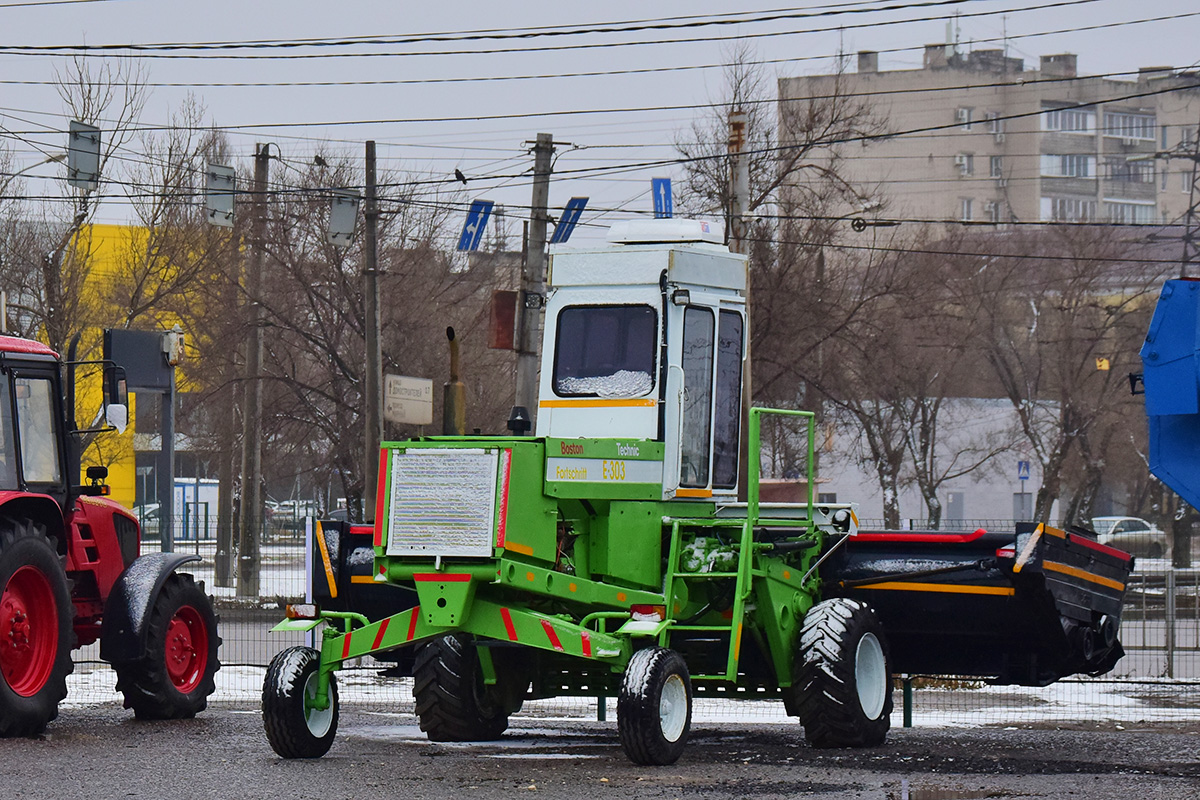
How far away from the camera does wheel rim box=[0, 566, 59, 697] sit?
11.4 meters

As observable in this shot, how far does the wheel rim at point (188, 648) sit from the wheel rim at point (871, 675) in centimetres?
541

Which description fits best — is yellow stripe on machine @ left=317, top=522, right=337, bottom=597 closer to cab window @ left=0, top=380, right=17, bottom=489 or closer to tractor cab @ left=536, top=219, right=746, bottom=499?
cab window @ left=0, top=380, right=17, bottom=489

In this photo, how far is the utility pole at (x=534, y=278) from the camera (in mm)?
25641

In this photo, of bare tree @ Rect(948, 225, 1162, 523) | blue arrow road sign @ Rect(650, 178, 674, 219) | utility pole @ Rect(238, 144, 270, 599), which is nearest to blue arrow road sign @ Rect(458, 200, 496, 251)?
blue arrow road sign @ Rect(650, 178, 674, 219)

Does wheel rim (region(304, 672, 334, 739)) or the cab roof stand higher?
the cab roof

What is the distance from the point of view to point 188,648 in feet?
44.3

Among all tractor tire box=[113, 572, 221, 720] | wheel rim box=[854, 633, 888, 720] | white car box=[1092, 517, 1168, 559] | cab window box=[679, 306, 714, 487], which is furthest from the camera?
white car box=[1092, 517, 1168, 559]

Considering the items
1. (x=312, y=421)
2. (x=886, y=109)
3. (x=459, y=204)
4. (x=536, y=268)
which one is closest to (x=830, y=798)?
(x=536, y=268)

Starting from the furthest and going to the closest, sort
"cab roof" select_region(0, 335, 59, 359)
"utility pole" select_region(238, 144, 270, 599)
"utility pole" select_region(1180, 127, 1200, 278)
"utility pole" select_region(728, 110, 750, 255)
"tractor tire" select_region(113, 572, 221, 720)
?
"utility pole" select_region(1180, 127, 1200, 278), "utility pole" select_region(238, 144, 270, 599), "utility pole" select_region(728, 110, 750, 255), "tractor tire" select_region(113, 572, 221, 720), "cab roof" select_region(0, 335, 59, 359)

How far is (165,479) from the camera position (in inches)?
733

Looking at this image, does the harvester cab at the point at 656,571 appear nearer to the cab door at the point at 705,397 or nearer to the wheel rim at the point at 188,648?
the cab door at the point at 705,397

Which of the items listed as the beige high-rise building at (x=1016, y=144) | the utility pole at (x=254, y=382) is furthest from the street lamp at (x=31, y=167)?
the beige high-rise building at (x=1016, y=144)

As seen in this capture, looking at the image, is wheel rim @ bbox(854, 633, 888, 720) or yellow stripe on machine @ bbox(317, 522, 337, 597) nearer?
wheel rim @ bbox(854, 633, 888, 720)

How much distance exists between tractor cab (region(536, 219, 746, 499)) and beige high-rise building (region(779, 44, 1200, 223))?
77.5m
